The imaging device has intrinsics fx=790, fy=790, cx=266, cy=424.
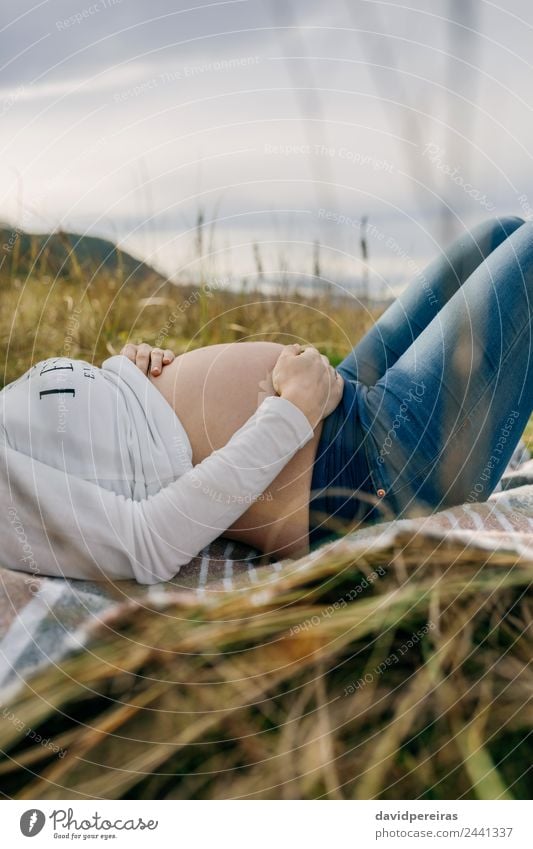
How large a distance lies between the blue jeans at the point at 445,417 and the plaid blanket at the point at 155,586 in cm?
8

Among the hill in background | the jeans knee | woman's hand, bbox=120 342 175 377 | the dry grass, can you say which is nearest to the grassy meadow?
the dry grass

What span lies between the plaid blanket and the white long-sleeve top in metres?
0.03

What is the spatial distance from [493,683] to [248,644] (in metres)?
0.27

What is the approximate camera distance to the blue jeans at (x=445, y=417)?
110 centimetres

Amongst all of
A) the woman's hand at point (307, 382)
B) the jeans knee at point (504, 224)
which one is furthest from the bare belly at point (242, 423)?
the jeans knee at point (504, 224)

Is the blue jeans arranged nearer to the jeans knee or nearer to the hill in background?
the jeans knee

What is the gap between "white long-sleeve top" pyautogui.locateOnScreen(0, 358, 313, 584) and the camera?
95cm

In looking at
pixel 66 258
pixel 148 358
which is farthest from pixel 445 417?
pixel 66 258

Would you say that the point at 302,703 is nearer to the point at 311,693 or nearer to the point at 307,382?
the point at 311,693

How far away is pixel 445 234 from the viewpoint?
2.74 feet

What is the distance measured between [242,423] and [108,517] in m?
0.23

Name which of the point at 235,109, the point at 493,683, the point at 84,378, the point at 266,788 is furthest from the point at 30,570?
the point at 235,109

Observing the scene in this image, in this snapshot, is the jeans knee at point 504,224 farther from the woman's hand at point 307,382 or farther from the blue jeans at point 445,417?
the woman's hand at point 307,382

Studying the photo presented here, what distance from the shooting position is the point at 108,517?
950mm
